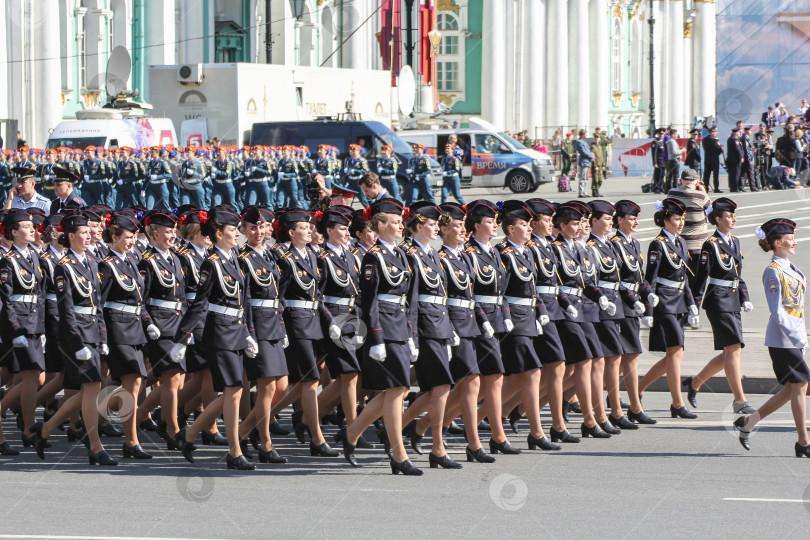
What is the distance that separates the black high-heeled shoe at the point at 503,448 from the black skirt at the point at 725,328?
80.4 inches

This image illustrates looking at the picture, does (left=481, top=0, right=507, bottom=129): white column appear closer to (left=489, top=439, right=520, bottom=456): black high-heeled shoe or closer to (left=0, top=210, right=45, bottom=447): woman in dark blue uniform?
(left=0, top=210, right=45, bottom=447): woman in dark blue uniform

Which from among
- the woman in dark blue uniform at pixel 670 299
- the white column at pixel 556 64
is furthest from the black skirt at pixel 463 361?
the white column at pixel 556 64

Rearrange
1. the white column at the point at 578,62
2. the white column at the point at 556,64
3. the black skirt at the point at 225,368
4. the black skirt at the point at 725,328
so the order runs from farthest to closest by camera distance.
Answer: the white column at the point at 578,62
the white column at the point at 556,64
the black skirt at the point at 725,328
the black skirt at the point at 225,368

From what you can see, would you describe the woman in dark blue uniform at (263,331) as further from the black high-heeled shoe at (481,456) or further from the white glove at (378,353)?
the black high-heeled shoe at (481,456)

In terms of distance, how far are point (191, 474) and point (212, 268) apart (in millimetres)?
1254

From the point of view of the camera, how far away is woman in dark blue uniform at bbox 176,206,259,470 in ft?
30.1

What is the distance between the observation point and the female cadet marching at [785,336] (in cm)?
941

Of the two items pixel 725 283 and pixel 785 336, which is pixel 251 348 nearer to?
pixel 785 336

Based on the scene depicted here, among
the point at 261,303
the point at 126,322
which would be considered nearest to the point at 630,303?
the point at 261,303

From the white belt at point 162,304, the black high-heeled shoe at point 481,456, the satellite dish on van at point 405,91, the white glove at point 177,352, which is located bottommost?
the black high-heeled shoe at point 481,456

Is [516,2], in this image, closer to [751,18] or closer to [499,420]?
[751,18]

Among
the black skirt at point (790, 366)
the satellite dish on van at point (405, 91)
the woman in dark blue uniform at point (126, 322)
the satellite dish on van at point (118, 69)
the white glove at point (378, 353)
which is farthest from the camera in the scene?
the satellite dish on van at point (405, 91)

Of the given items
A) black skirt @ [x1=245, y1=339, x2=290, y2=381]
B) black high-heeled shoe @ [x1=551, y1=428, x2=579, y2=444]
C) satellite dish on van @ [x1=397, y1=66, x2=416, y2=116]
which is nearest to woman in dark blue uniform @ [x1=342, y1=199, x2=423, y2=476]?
black skirt @ [x1=245, y1=339, x2=290, y2=381]

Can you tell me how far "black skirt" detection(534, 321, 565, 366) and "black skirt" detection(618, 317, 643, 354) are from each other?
3.08 ft
